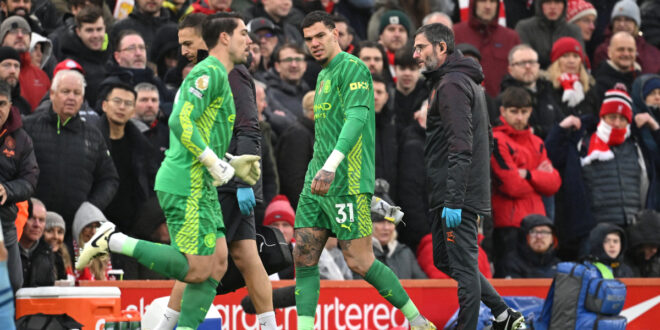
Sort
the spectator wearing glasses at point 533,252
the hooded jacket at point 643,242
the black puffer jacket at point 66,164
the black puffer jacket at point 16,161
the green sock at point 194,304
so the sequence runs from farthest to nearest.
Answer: the hooded jacket at point 643,242
the spectator wearing glasses at point 533,252
the black puffer jacket at point 66,164
the black puffer jacket at point 16,161
the green sock at point 194,304

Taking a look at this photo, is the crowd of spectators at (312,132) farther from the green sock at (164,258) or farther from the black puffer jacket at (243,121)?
the green sock at (164,258)

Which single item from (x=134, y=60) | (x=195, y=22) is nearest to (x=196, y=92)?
(x=195, y=22)

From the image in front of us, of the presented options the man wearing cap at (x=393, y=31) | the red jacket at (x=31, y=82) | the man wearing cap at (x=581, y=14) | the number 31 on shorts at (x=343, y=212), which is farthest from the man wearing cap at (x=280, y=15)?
the number 31 on shorts at (x=343, y=212)

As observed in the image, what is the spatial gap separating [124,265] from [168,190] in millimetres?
4047

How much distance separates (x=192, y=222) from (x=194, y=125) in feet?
2.17

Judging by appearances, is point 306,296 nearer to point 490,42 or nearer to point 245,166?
point 245,166

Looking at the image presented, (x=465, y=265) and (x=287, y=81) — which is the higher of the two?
(x=287, y=81)

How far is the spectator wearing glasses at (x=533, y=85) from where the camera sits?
1488 centimetres

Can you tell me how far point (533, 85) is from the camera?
15.0m

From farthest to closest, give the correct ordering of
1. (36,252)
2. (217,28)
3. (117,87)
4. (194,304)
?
(117,87) → (36,252) → (217,28) → (194,304)

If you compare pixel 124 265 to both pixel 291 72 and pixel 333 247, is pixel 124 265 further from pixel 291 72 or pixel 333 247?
pixel 291 72

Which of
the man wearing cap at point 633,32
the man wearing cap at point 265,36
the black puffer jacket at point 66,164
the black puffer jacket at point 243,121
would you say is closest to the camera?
the black puffer jacket at point 243,121

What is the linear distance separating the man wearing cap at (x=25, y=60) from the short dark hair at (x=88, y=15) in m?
0.60

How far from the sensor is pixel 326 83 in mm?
9031
